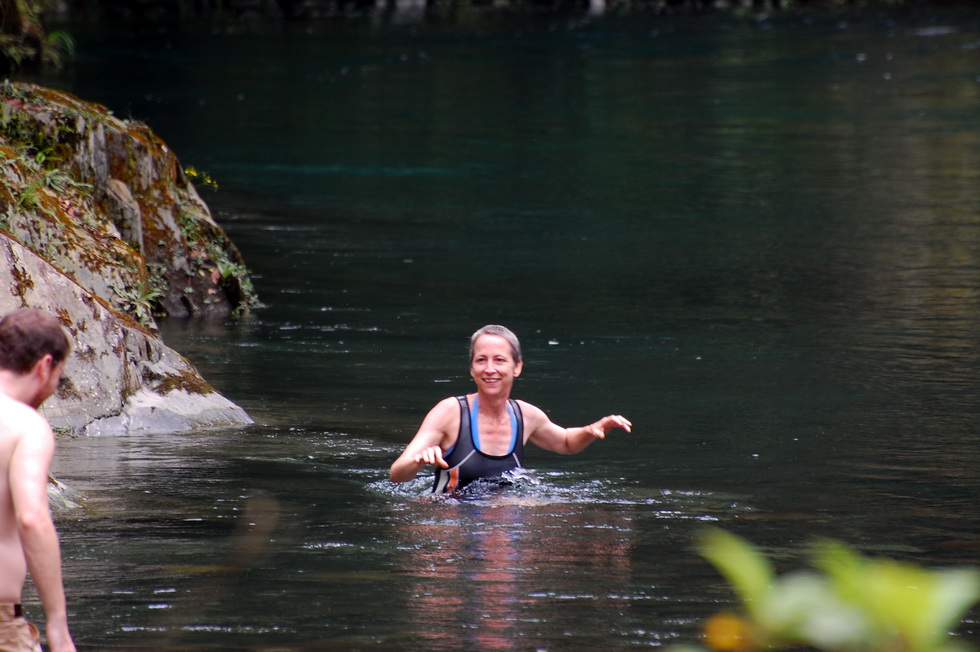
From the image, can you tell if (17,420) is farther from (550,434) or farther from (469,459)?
(550,434)

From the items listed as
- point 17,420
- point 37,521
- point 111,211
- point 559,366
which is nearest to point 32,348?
point 17,420

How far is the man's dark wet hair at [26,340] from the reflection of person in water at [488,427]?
3301 millimetres

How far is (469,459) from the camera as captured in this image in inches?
290

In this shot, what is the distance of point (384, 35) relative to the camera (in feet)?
159

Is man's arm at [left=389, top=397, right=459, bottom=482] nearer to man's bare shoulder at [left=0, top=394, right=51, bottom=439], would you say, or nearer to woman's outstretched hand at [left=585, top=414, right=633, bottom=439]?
woman's outstretched hand at [left=585, top=414, right=633, bottom=439]

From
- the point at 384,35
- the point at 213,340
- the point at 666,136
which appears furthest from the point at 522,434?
the point at 384,35

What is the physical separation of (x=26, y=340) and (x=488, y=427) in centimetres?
379

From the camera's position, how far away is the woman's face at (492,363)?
7.14 metres

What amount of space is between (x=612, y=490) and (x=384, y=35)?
42489 millimetres

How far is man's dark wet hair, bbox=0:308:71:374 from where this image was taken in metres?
3.89

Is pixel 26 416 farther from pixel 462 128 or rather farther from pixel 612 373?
pixel 462 128

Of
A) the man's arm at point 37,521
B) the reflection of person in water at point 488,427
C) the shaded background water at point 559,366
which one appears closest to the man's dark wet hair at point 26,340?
the man's arm at point 37,521

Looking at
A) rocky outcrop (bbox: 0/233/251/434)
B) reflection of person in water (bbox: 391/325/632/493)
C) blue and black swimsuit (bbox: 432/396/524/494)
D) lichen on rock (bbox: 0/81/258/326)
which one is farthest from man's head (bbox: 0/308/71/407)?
lichen on rock (bbox: 0/81/258/326)

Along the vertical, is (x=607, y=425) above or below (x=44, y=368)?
below
